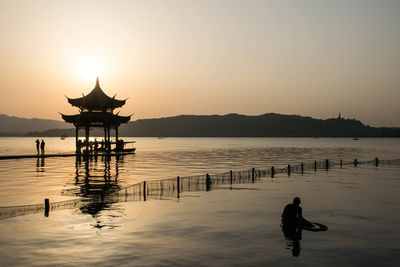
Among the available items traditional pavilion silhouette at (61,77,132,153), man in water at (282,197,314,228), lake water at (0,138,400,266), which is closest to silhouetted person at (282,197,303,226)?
man in water at (282,197,314,228)

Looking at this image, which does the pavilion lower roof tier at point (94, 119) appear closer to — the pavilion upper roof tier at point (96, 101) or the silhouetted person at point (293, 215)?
the pavilion upper roof tier at point (96, 101)

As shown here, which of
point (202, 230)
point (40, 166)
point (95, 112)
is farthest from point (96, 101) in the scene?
point (202, 230)

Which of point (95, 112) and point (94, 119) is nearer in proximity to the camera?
point (94, 119)

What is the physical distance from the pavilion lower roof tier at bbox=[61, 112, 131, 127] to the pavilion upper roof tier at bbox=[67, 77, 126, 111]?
1.45 meters

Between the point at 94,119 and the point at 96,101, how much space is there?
372 cm

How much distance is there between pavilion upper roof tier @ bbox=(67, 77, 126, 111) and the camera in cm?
7725

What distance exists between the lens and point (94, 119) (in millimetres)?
76125

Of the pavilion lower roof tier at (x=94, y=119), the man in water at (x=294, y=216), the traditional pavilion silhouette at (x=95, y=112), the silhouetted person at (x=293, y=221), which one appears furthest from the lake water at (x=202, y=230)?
the traditional pavilion silhouette at (x=95, y=112)

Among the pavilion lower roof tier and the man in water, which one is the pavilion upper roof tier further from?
the man in water

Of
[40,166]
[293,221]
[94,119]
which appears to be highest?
[94,119]

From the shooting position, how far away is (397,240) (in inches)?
759

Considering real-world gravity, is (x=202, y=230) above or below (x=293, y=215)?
below

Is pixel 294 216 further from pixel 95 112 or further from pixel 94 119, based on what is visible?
pixel 95 112

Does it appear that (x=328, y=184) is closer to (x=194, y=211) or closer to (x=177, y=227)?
(x=194, y=211)
